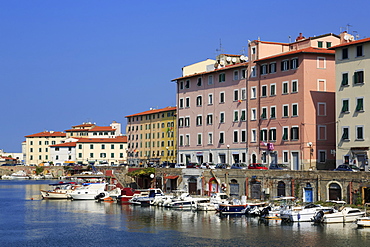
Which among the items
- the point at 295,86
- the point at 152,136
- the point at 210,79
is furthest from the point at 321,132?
the point at 152,136

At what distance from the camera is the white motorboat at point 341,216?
58.1 meters

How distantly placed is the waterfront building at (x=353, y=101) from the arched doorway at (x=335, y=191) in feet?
24.2

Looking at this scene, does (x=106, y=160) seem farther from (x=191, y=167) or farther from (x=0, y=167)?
(x=191, y=167)

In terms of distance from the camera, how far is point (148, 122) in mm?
143000

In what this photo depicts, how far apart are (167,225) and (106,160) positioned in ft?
406

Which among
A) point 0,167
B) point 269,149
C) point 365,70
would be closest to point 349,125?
point 365,70

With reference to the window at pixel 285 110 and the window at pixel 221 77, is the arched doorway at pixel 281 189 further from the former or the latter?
the window at pixel 221 77

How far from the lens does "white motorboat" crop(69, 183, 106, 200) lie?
9625 cm

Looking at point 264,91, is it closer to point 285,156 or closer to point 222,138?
point 285,156

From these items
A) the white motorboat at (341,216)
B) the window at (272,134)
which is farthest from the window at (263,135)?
the white motorboat at (341,216)

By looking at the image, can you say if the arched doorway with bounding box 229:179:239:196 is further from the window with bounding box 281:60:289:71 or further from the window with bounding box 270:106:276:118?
the window with bounding box 281:60:289:71

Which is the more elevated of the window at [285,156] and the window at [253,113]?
the window at [253,113]

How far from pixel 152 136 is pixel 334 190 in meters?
79.7

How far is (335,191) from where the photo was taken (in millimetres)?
64312
